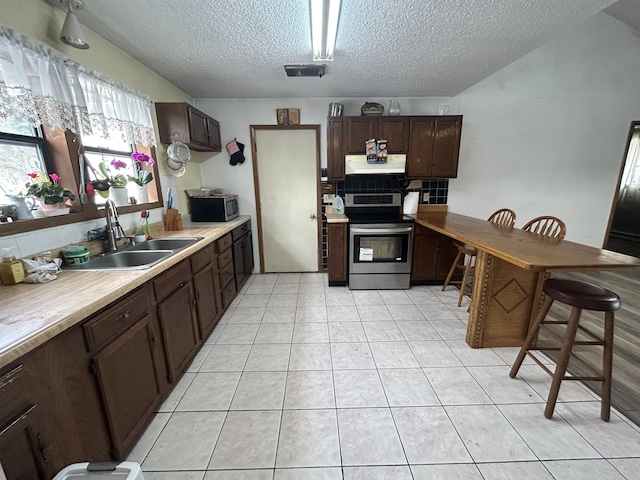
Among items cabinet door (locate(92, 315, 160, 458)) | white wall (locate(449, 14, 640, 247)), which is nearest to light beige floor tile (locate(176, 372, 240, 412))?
cabinet door (locate(92, 315, 160, 458))

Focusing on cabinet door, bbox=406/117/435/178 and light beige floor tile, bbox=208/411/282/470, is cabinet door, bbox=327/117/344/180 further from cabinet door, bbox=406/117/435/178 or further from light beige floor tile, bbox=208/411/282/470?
light beige floor tile, bbox=208/411/282/470

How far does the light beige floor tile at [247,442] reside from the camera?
1.25m

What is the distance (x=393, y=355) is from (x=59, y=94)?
2.76m

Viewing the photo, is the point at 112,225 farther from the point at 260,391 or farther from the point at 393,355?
the point at 393,355

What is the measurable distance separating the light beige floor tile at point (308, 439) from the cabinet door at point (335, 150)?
99.4 inches

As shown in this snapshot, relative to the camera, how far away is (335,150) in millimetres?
3145

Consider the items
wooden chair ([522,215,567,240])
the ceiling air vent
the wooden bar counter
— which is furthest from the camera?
the ceiling air vent

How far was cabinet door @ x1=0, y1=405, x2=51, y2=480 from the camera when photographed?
0.73m

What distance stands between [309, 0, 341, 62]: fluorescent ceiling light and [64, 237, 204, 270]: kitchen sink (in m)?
1.76

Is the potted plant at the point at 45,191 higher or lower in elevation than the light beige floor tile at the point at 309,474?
higher

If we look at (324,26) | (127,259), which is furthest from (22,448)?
(324,26)

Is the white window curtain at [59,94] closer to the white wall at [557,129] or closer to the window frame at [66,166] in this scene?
the window frame at [66,166]

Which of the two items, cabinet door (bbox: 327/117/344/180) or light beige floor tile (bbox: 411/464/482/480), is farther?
cabinet door (bbox: 327/117/344/180)

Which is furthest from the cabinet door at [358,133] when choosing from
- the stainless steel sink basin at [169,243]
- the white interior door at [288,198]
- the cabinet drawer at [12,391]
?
the cabinet drawer at [12,391]
